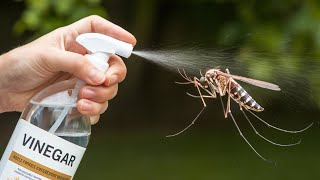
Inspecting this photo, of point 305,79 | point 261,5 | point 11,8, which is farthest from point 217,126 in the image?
point 305,79

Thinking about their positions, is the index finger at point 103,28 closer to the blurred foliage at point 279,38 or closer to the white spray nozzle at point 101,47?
the white spray nozzle at point 101,47

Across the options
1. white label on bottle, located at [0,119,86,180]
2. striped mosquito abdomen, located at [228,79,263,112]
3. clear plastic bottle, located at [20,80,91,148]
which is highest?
striped mosquito abdomen, located at [228,79,263,112]

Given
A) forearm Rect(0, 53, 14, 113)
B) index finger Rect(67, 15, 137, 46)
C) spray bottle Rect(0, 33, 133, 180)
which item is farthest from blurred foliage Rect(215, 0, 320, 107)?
forearm Rect(0, 53, 14, 113)

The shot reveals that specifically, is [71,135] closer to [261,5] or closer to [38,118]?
[38,118]

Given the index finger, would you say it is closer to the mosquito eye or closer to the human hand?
the human hand

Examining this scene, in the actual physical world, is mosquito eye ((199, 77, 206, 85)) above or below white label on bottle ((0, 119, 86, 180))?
above

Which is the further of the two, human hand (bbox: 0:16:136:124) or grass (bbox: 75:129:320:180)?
grass (bbox: 75:129:320:180)
